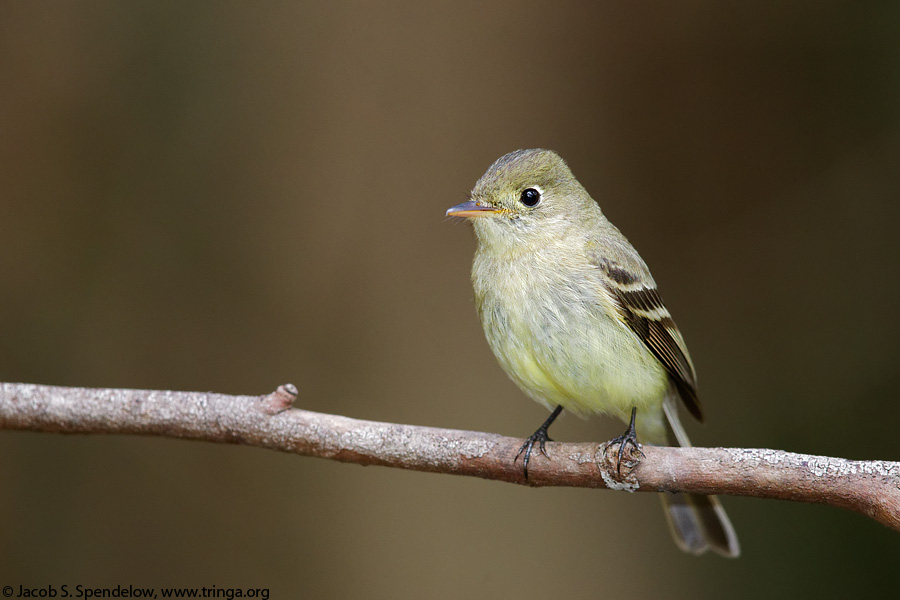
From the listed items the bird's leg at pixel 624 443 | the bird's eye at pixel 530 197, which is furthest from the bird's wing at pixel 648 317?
the bird's leg at pixel 624 443

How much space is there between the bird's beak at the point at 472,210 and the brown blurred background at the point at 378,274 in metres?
2.14

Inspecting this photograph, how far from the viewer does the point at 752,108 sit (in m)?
6.50

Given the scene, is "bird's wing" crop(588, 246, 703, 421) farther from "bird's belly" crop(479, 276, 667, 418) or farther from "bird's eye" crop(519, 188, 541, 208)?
"bird's eye" crop(519, 188, 541, 208)

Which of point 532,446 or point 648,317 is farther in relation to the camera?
point 648,317

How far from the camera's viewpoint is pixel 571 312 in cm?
372

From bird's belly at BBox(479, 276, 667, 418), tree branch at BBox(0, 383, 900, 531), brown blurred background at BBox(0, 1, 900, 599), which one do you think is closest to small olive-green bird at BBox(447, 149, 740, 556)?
bird's belly at BBox(479, 276, 667, 418)

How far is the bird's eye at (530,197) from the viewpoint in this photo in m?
4.05

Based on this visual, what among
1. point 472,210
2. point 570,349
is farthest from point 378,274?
point 570,349

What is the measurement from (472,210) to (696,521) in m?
1.98

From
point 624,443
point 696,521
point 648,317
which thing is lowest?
point 696,521

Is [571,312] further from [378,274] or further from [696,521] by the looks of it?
[378,274]

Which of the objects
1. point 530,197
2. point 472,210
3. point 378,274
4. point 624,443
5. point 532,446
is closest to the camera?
point 624,443

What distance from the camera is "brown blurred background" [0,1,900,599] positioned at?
569 cm

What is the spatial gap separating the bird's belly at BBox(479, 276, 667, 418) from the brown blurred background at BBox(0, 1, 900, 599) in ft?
7.33
